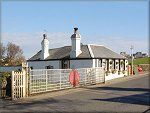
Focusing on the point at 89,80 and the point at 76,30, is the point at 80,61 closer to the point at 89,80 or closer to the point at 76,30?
the point at 76,30

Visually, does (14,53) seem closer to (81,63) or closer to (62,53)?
(62,53)

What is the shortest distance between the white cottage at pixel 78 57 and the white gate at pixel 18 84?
1784cm

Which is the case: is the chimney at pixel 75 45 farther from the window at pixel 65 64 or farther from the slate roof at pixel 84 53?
the window at pixel 65 64

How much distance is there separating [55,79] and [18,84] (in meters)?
5.11

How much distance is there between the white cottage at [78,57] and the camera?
1462 inches

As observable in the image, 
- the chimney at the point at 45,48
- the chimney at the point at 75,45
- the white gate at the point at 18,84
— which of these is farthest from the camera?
the chimney at the point at 45,48

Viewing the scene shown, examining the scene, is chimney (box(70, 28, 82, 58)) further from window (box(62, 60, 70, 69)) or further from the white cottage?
window (box(62, 60, 70, 69))

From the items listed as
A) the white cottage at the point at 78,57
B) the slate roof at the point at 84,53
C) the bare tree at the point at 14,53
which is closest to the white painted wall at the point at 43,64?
the white cottage at the point at 78,57

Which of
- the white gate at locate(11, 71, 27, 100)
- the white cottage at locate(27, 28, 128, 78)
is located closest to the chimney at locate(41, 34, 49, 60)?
the white cottage at locate(27, 28, 128, 78)

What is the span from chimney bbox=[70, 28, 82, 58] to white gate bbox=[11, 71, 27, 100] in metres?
19.5

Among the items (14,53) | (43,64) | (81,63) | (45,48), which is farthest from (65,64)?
(14,53)

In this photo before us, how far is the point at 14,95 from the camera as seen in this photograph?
58.4ft

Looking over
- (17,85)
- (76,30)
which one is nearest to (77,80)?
(17,85)

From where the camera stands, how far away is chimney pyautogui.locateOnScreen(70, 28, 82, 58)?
124 feet
